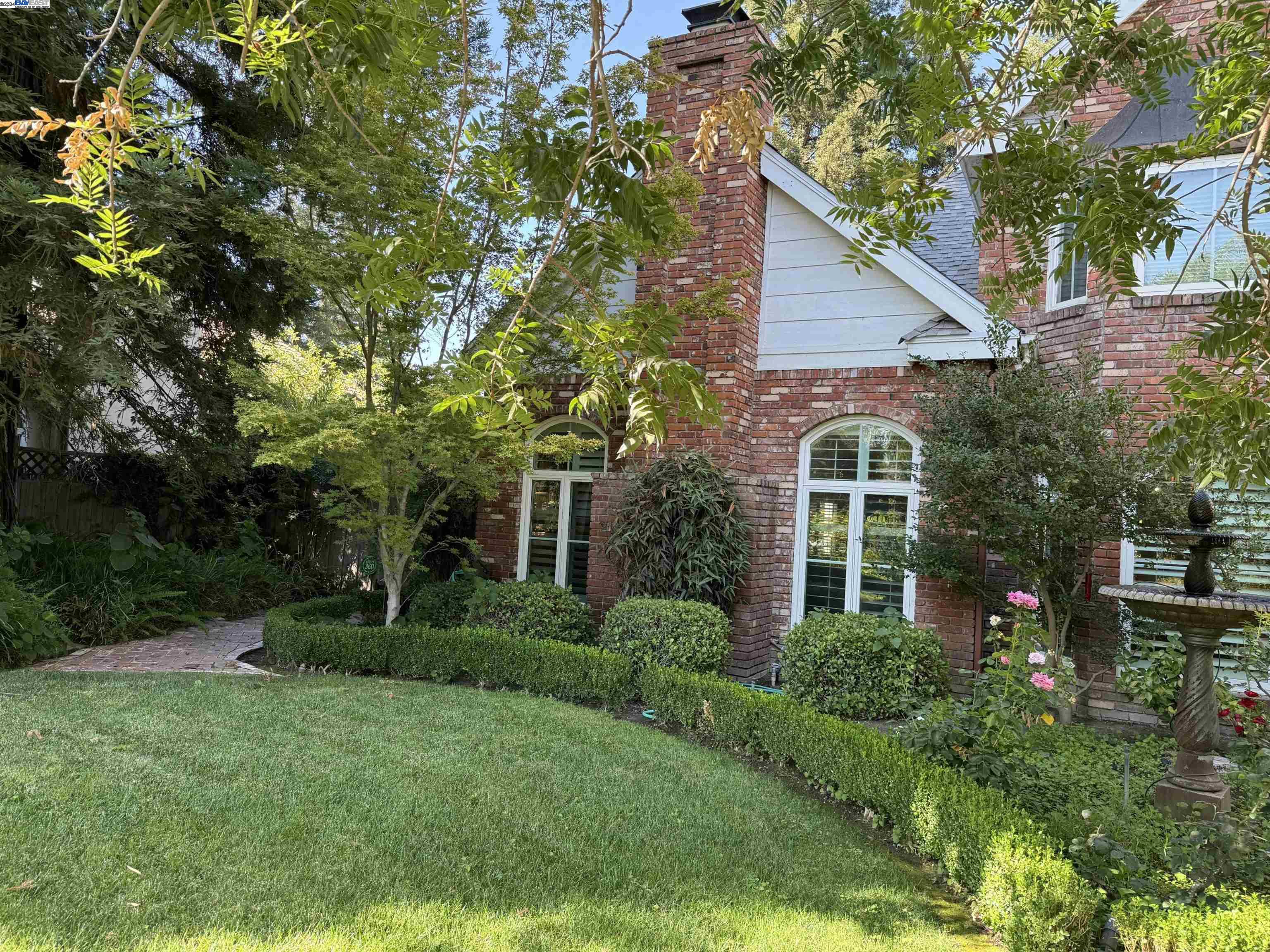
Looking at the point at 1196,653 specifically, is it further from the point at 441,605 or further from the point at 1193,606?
the point at 441,605

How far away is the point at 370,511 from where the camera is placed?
27.9ft

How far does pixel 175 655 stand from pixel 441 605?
9.16ft

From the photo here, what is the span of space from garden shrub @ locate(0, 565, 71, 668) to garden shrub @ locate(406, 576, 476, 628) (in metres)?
3.45

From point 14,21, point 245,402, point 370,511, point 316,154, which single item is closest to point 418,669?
point 370,511

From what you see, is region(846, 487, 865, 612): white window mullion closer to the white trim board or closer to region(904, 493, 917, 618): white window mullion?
region(904, 493, 917, 618): white window mullion

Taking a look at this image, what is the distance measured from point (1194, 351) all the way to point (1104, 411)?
40.2 inches

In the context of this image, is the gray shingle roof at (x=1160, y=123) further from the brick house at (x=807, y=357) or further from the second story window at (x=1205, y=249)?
the second story window at (x=1205, y=249)

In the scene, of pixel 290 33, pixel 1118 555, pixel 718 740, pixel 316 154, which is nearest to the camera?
pixel 290 33

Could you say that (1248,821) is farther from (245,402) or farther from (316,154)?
(316,154)

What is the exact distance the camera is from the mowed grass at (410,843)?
10.4 ft

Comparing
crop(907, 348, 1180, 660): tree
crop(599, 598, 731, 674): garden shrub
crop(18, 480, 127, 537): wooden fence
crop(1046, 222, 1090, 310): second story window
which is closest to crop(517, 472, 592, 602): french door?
crop(599, 598, 731, 674): garden shrub

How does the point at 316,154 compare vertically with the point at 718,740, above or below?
above

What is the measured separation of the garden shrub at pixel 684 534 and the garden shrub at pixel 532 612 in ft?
2.22

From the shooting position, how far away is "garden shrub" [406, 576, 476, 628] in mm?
9172
